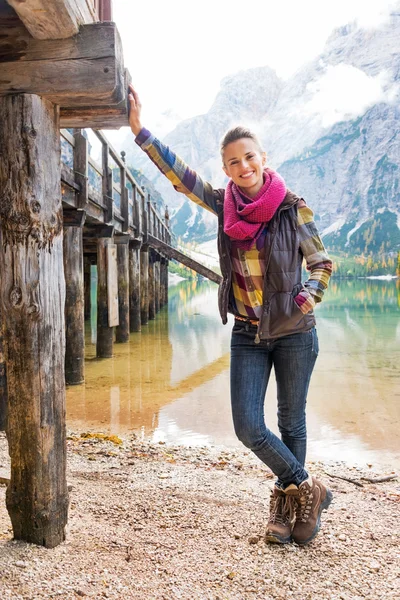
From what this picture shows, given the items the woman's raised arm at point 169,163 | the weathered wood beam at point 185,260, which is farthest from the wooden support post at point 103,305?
the woman's raised arm at point 169,163

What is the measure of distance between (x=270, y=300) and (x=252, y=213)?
0.45m

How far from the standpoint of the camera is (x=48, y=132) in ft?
8.57

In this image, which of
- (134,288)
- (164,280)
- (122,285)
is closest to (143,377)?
(122,285)

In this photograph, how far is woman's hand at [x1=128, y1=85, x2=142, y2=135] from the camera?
2879mm

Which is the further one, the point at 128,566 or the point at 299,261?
the point at 299,261

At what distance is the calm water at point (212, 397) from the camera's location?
599 cm

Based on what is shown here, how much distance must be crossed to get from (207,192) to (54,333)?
3.77 feet

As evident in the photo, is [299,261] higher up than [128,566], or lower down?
higher up

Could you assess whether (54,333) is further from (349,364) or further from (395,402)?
(349,364)

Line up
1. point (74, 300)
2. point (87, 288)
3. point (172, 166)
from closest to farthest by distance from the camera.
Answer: point (172, 166)
point (74, 300)
point (87, 288)

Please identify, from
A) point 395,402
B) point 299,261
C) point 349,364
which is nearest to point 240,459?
point 299,261

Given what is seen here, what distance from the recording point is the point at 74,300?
27.0 ft

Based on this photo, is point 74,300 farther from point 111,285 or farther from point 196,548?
point 196,548

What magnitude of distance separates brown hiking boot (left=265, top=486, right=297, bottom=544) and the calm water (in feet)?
8.86
